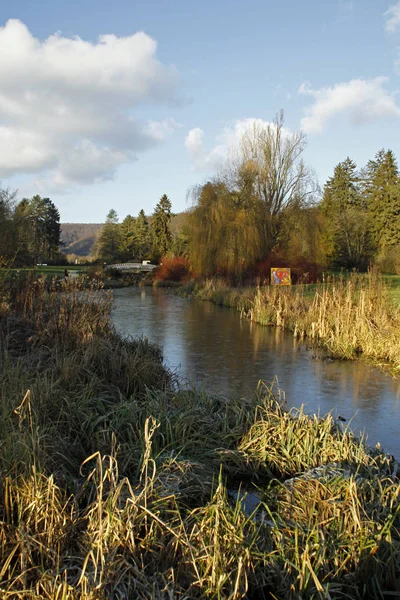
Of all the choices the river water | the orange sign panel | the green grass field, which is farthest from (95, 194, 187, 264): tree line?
the river water

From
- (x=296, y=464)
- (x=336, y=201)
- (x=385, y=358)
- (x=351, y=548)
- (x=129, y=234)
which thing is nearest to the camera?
(x=351, y=548)

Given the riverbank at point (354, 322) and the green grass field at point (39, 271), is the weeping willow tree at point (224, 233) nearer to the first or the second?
the green grass field at point (39, 271)

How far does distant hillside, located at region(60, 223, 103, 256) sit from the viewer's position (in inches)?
4355

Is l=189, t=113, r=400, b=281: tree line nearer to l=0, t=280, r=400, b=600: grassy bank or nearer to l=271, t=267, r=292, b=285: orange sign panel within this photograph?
l=271, t=267, r=292, b=285: orange sign panel

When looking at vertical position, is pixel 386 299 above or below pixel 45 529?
above

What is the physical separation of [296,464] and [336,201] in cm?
4044

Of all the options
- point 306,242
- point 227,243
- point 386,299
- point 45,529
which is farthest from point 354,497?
point 306,242

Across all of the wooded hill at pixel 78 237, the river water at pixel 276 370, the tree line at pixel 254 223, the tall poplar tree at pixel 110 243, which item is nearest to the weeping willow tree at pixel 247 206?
the tree line at pixel 254 223

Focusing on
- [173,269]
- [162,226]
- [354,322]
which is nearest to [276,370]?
[354,322]

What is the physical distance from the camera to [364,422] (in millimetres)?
5242

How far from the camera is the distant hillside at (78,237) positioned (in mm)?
110625

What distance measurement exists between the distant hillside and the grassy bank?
103657 mm

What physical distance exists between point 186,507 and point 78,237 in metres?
125

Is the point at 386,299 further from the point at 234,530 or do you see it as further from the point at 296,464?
the point at 234,530
